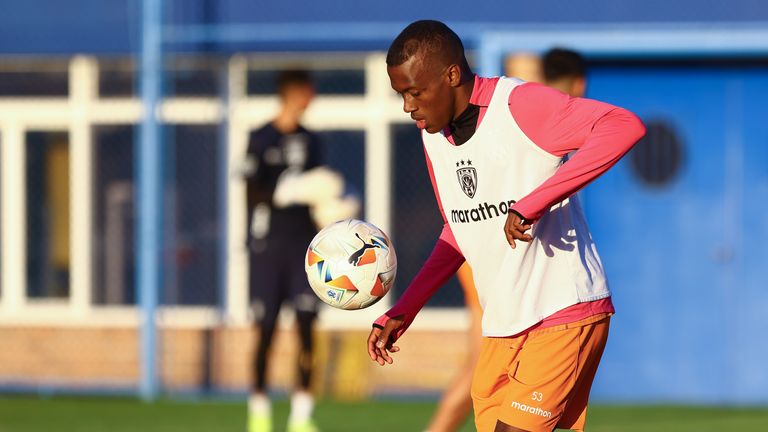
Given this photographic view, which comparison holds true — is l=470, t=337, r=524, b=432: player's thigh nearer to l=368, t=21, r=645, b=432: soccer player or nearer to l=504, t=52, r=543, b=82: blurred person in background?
l=368, t=21, r=645, b=432: soccer player

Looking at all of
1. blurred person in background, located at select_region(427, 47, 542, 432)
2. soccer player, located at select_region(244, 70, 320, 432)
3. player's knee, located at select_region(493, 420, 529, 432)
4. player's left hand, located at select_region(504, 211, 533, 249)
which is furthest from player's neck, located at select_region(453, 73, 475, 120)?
soccer player, located at select_region(244, 70, 320, 432)

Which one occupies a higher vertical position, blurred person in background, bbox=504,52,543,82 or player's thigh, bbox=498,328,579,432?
blurred person in background, bbox=504,52,543,82

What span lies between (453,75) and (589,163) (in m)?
0.56

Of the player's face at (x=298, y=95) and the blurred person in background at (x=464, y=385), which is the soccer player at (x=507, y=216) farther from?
the player's face at (x=298, y=95)

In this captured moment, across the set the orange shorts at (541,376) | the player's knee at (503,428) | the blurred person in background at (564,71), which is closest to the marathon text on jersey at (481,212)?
the orange shorts at (541,376)

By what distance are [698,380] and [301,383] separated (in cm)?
380

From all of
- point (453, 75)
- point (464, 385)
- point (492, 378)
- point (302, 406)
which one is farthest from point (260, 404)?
point (453, 75)

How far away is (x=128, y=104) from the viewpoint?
480 inches

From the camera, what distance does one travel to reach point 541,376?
468 cm

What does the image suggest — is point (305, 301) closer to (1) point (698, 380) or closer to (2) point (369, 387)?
(2) point (369, 387)

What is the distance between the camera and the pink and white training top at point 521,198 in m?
4.73

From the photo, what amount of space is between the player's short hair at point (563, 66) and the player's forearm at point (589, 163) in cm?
254

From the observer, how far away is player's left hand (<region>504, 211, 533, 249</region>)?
172 inches

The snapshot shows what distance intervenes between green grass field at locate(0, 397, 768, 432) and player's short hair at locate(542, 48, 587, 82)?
311cm
